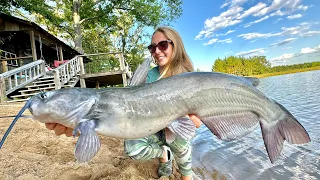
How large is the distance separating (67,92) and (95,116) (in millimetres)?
246

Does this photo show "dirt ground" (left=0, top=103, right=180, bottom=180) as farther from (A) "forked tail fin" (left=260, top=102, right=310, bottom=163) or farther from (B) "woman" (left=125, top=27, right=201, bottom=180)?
(A) "forked tail fin" (left=260, top=102, right=310, bottom=163)

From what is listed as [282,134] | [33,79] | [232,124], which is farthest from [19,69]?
[282,134]

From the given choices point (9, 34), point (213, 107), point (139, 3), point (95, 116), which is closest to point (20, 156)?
point (95, 116)

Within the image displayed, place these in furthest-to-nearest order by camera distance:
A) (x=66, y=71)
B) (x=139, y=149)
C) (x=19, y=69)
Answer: (x=66, y=71) < (x=19, y=69) < (x=139, y=149)

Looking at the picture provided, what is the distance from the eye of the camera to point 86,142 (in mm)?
1524

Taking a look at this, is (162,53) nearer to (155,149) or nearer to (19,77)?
(155,149)

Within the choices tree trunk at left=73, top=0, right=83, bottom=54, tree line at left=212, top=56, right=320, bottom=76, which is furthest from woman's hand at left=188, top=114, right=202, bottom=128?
tree line at left=212, top=56, right=320, bottom=76

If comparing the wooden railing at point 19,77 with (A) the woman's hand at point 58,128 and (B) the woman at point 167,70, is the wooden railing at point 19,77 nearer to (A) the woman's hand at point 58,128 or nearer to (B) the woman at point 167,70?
(B) the woman at point 167,70

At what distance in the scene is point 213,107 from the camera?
187 centimetres

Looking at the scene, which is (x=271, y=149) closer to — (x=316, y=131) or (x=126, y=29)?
(x=316, y=131)

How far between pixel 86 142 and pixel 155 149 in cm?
113

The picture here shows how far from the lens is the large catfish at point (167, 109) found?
5.31ft

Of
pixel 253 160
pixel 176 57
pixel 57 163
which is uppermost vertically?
pixel 176 57

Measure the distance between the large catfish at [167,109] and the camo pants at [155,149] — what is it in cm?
67
